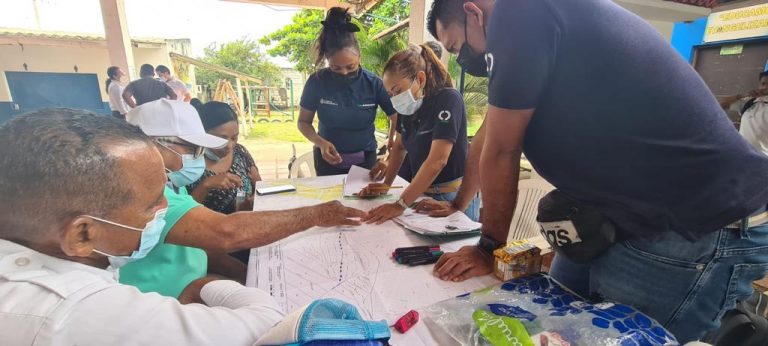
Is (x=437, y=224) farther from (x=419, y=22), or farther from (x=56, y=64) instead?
(x=56, y=64)

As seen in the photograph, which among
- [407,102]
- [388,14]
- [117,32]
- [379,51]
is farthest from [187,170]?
[388,14]

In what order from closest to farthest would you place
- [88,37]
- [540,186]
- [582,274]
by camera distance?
[582,274] < [540,186] < [88,37]

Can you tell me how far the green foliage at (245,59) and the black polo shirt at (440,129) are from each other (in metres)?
14.0

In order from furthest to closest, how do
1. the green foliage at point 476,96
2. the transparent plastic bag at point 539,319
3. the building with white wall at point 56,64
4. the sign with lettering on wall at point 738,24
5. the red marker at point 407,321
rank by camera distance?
Answer: the building with white wall at point 56,64, the green foliage at point 476,96, the sign with lettering on wall at point 738,24, the red marker at point 407,321, the transparent plastic bag at point 539,319

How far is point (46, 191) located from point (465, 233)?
1.13m

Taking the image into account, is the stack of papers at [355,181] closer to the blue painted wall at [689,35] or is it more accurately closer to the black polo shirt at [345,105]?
the black polo shirt at [345,105]

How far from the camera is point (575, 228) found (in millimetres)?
807

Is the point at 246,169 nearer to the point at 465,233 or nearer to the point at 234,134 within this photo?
the point at 234,134

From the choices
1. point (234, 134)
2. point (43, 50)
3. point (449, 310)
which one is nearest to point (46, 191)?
point (449, 310)

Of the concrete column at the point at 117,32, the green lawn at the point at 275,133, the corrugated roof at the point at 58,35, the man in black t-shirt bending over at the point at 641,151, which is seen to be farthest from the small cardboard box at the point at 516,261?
the corrugated roof at the point at 58,35

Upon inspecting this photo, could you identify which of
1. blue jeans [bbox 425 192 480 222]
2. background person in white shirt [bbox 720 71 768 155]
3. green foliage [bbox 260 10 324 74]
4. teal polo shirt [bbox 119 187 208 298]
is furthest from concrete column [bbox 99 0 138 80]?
background person in white shirt [bbox 720 71 768 155]

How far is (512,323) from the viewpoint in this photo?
2.24 ft

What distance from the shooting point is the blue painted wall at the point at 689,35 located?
453 centimetres

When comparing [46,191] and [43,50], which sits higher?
[43,50]
